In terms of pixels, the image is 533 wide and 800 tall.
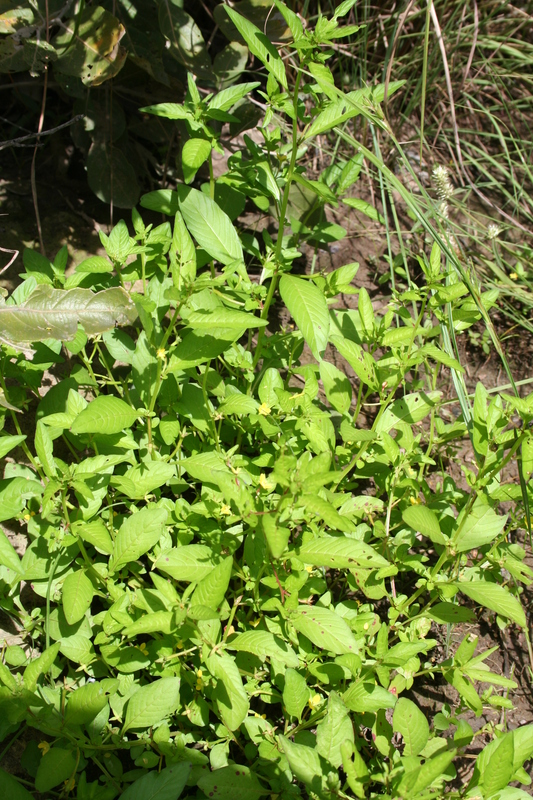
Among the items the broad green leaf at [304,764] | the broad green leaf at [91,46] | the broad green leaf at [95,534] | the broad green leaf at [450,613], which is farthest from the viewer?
the broad green leaf at [91,46]

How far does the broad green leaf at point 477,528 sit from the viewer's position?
1723mm

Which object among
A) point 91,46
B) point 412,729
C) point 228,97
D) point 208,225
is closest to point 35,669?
point 412,729

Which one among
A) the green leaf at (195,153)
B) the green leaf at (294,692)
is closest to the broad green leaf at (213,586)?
the green leaf at (294,692)

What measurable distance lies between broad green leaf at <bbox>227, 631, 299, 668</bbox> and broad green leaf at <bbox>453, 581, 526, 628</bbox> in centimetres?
51

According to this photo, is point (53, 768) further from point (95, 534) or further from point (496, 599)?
point (496, 599)

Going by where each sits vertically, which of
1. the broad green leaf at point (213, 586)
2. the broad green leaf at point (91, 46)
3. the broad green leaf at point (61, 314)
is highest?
the broad green leaf at point (91, 46)

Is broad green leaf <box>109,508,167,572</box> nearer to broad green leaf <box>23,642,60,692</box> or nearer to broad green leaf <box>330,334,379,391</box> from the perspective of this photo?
broad green leaf <box>23,642,60,692</box>

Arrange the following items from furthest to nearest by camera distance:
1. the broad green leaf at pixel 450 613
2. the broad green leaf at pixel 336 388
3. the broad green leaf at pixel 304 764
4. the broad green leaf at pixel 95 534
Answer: the broad green leaf at pixel 336 388, the broad green leaf at pixel 450 613, the broad green leaf at pixel 95 534, the broad green leaf at pixel 304 764

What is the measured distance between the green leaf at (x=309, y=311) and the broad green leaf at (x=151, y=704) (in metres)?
0.93

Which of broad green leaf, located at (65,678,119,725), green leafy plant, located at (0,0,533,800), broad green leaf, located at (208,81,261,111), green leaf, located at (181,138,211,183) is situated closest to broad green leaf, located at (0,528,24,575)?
green leafy plant, located at (0,0,533,800)

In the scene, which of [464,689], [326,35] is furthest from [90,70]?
[464,689]

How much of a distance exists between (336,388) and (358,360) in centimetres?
20

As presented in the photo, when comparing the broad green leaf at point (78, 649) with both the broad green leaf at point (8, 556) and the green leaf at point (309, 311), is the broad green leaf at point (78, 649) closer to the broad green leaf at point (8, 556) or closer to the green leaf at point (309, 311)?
the broad green leaf at point (8, 556)

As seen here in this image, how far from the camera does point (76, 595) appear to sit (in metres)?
1.58
